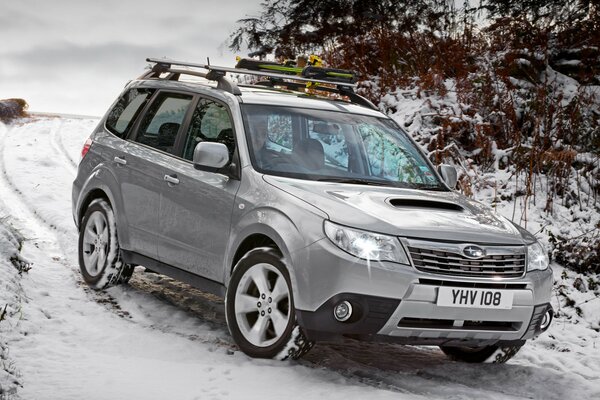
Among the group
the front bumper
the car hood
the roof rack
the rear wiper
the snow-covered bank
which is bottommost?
the snow-covered bank

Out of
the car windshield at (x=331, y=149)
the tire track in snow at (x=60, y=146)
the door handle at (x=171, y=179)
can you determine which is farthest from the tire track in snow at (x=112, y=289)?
the tire track in snow at (x=60, y=146)

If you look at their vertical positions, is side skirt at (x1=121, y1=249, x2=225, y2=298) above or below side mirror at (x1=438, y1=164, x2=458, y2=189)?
below

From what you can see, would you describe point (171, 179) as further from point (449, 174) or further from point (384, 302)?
point (384, 302)

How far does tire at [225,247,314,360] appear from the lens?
5.88 m

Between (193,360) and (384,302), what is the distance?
1389 mm

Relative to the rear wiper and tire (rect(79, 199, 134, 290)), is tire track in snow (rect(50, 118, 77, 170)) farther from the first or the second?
the rear wiper

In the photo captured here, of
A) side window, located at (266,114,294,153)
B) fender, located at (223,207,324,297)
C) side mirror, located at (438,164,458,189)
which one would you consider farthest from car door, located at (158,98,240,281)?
side mirror, located at (438,164,458,189)

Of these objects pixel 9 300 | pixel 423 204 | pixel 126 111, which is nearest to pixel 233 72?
pixel 126 111

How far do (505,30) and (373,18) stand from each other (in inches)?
107

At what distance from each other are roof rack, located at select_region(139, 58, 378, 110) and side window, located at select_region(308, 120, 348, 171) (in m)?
0.64

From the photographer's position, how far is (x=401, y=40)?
15203mm

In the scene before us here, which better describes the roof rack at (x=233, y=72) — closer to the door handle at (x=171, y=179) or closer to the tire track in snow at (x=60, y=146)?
the door handle at (x=171, y=179)

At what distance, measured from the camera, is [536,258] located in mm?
6180

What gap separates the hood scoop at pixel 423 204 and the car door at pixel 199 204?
116 cm
